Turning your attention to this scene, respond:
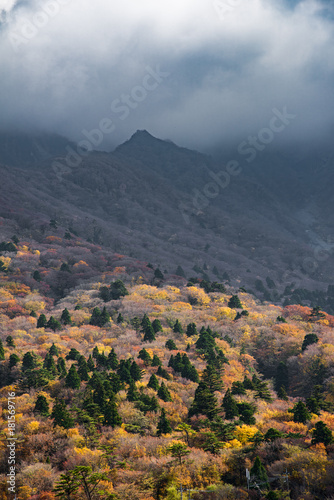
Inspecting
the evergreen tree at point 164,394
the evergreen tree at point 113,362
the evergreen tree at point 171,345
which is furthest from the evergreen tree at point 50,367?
the evergreen tree at point 171,345

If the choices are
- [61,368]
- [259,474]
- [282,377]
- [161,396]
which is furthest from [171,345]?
[259,474]

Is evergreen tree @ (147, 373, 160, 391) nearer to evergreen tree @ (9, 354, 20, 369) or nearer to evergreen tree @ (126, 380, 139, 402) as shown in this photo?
evergreen tree @ (126, 380, 139, 402)

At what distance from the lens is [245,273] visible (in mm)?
163750

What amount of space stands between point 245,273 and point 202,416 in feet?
432

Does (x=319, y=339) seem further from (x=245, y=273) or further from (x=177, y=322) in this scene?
(x=245, y=273)

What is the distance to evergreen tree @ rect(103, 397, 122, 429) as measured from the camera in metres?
32.5

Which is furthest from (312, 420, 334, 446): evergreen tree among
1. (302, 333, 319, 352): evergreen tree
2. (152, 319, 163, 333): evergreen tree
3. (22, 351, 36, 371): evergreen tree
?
(152, 319, 163, 333): evergreen tree

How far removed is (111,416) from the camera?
32.6 metres

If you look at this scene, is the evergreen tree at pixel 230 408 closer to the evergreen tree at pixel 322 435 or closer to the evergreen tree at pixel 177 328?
the evergreen tree at pixel 322 435

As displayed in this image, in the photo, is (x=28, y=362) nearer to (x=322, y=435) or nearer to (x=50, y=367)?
(x=50, y=367)

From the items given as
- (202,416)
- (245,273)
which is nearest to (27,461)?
(202,416)

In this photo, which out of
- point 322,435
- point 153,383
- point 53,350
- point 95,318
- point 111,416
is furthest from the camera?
point 95,318

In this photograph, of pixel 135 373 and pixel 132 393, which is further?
pixel 135 373

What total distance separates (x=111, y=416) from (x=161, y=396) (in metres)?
8.30
